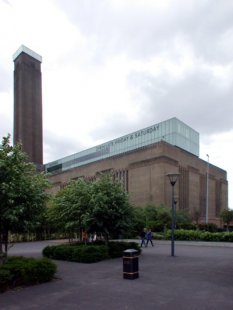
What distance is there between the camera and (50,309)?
946 cm

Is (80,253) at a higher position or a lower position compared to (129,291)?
lower

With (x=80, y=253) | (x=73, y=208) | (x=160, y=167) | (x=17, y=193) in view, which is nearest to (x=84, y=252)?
(x=80, y=253)

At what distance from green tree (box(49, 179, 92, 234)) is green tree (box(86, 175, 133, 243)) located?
1.64ft

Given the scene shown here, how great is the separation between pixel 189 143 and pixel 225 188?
73.9 ft

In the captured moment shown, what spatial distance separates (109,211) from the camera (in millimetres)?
21906

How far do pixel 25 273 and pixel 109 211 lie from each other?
9.87 metres

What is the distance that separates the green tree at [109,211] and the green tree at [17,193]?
716 cm

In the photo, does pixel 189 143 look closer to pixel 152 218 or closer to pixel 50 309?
pixel 152 218

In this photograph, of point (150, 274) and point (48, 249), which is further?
point (48, 249)

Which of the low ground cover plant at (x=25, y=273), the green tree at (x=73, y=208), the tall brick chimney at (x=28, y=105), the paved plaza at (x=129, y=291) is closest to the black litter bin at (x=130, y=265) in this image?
the paved plaza at (x=129, y=291)

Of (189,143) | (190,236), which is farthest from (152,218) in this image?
(189,143)

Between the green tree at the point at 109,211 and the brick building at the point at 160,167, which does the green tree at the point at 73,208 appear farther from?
the brick building at the point at 160,167

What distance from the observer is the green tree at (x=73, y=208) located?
2269 cm

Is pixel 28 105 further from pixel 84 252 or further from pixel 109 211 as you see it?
pixel 84 252
